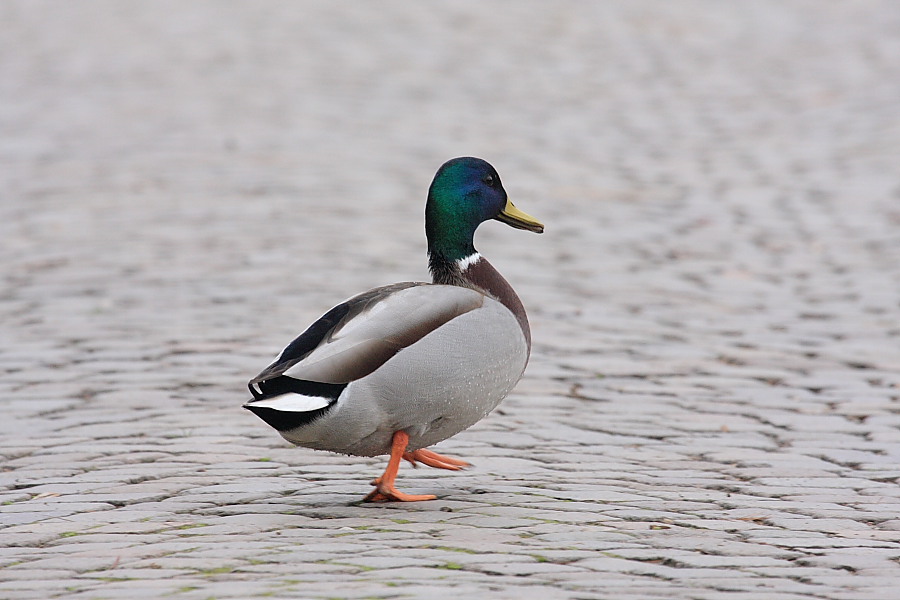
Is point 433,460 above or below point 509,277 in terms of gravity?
below

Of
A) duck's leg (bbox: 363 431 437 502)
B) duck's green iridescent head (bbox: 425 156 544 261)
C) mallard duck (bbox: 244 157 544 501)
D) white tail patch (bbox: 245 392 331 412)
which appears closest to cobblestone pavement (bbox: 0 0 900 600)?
duck's leg (bbox: 363 431 437 502)

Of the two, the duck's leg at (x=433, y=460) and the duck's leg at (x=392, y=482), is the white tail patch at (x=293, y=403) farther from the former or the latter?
the duck's leg at (x=433, y=460)

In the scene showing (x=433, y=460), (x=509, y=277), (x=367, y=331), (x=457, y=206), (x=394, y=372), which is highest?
(x=457, y=206)

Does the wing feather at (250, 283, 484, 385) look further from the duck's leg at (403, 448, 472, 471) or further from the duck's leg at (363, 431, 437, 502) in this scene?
the duck's leg at (403, 448, 472, 471)

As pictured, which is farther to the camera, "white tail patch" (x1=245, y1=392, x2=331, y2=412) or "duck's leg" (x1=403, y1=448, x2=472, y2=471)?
"duck's leg" (x1=403, y1=448, x2=472, y2=471)

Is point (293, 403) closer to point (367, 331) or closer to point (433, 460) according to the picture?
point (367, 331)

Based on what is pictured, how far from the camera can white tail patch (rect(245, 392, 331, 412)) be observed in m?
3.80

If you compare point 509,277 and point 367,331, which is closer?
point 367,331

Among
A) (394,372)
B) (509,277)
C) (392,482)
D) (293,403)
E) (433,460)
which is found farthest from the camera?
(509,277)

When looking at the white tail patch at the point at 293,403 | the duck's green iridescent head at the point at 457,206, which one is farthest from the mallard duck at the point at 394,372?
the duck's green iridescent head at the point at 457,206

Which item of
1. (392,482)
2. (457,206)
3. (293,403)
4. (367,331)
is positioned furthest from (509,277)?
(293,403)

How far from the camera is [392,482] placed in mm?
4152

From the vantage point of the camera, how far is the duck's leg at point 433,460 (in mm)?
4496

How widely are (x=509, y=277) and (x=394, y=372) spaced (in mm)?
3893
